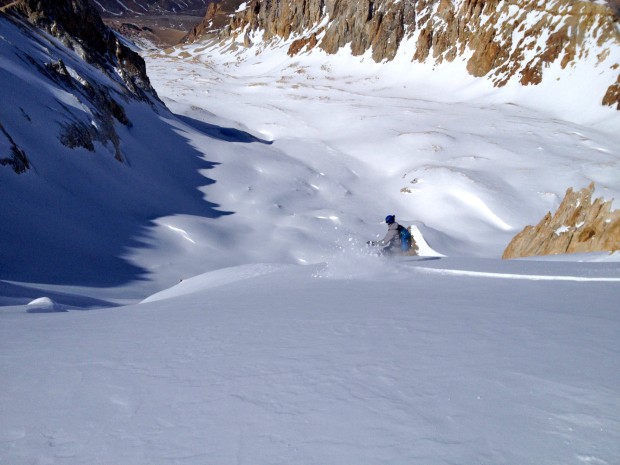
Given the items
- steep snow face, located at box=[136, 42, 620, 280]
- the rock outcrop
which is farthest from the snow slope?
the rock outcrop

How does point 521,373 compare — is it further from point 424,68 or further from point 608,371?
point 424,68

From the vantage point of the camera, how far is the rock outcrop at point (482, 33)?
3853 cm

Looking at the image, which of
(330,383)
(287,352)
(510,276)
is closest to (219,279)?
(510,276)

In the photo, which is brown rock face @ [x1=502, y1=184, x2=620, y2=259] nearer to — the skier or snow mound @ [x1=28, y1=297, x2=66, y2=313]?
the skier

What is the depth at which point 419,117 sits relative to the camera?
104ft

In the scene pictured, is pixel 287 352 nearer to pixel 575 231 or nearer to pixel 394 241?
pixel 394 241

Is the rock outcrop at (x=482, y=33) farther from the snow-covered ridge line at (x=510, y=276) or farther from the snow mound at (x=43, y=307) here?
the snow mound at (x=43, y=307)

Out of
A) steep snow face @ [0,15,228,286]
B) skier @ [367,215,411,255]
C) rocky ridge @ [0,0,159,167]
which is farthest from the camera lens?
rocky ridge @ [0,0,159,167]

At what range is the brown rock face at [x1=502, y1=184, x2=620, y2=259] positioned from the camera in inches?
324

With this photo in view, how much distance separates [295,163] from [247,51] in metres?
53.9

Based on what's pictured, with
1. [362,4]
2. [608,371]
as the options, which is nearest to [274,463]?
[608,371]

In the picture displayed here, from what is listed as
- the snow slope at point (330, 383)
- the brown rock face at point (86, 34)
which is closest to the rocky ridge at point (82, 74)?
the brown rock face at point (86, 34)

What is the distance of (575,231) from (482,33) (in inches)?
1584

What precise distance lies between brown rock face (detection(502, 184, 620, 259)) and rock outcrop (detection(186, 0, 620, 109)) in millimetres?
28638
